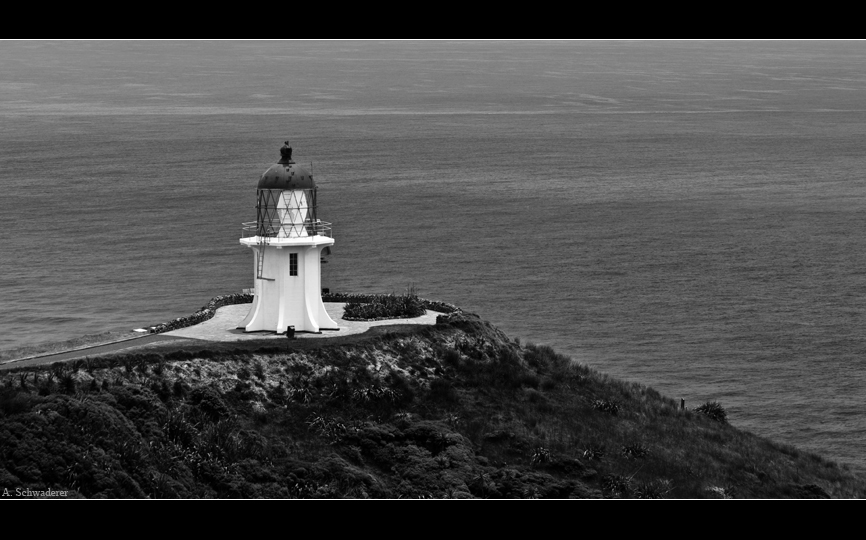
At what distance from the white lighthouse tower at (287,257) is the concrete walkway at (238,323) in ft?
1.68

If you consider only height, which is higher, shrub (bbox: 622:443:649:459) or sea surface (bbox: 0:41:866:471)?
sea surface (bbox: 0:41:866:471)

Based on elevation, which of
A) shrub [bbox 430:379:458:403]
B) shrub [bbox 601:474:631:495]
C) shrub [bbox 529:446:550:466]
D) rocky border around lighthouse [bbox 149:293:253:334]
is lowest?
shrub [bbox 601:474:631:495]

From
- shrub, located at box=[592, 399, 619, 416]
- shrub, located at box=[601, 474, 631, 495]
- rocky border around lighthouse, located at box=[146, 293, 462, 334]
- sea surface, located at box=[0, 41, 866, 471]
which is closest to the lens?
shrub, located at box=[601, 474, 631, 495]

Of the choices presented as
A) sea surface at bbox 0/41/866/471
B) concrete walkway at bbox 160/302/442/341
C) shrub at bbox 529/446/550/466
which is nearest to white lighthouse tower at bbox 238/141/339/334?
concrete walkway at bbox 160/302/442/341

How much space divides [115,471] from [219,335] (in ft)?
41.1

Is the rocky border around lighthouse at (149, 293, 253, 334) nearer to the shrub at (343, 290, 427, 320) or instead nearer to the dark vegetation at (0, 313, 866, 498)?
the shrub at (343, 290, 427, 320)

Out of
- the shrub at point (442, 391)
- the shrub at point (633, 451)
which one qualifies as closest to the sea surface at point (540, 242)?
the shrub at point (633, 451)

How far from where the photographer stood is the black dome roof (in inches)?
1948

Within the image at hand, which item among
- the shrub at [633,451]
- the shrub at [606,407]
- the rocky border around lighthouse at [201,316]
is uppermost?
the rocky border around lighthouse at [201,316]

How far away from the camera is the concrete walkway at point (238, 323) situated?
48344 mm

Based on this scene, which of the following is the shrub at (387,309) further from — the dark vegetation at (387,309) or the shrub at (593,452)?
the shrub at (593,452)

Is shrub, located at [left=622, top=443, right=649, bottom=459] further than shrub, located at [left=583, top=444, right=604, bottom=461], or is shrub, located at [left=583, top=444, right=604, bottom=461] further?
shrub, located at [left=622, top=443, right=649, bottom=459]

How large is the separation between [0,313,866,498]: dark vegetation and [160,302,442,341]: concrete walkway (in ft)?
3.70

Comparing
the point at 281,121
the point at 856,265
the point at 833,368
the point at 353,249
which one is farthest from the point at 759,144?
the point at 833,368
